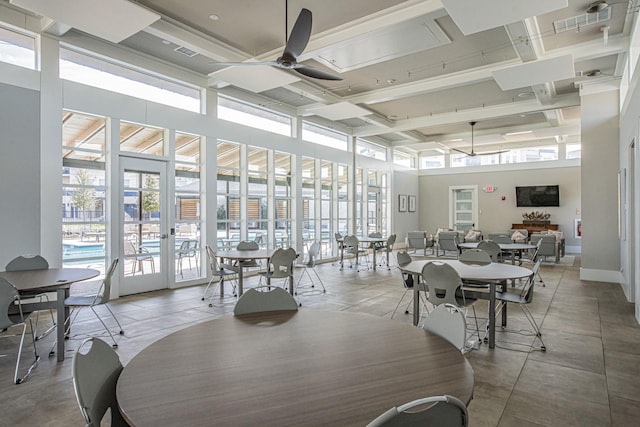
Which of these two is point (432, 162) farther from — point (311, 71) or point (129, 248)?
point (129, 248)

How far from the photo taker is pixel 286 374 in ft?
4.79

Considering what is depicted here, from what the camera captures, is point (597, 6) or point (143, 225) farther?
point (143, 225)

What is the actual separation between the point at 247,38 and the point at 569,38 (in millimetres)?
4697

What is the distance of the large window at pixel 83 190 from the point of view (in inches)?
215

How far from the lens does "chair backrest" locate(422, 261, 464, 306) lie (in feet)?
12.1

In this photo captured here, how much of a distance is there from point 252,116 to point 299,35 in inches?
191

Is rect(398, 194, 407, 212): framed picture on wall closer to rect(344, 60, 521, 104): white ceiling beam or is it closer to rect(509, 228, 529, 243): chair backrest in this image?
rect(509, 228, 529, 243): chair backrest

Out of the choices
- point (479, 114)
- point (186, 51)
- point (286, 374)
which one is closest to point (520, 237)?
point (479, 114)

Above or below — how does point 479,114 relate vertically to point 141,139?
above

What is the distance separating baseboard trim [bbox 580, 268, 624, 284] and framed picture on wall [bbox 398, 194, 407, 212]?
6.89m

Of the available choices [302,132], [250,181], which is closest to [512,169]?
[302,132]

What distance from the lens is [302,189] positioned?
956cm

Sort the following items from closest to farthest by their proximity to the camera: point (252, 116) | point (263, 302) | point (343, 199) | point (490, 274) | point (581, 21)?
point (263, 302) < point (490, 274) < point (581, 21) < point (252, 116) < point (343, 199)

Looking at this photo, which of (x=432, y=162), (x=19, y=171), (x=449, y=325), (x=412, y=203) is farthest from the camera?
(x=432, y=162)
